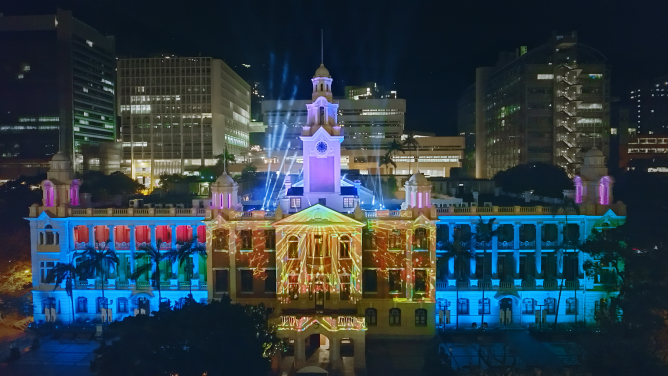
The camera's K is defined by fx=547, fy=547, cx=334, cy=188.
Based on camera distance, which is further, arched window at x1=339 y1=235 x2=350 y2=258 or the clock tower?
the clock tower

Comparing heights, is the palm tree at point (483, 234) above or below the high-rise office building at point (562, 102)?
below

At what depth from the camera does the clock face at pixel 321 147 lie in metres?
62.4

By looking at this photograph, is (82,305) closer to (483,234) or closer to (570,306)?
(483,234)

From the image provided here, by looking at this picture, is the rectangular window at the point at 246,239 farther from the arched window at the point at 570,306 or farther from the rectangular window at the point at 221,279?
the arched window at the point at 570,306

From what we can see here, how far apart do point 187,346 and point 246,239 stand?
64.6ft

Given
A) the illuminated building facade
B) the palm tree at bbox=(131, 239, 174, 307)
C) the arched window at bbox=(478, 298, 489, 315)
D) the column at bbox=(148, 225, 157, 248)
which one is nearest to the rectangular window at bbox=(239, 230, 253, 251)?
the illuminated building facade

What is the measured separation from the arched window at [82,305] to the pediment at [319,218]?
83.8 ft

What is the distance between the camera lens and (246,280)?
58.8 m

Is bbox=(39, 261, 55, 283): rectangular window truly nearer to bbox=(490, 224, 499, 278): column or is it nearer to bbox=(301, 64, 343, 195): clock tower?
bbox=(301, 64, 343, 195): clock tower

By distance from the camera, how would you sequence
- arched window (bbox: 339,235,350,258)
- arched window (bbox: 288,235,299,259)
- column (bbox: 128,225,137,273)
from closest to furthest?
arched window (bbox: 339,235,350,258), arched window (bbox: 288,235,299,259), column (bbox: 128,225,137,273)

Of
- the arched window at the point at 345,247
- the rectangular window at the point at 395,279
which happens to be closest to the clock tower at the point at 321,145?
the arched window at the point at 345,247

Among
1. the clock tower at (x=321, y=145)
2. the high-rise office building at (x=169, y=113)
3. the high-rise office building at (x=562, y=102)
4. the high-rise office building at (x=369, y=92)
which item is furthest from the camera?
the high-rise office building at (x=369, y=92)

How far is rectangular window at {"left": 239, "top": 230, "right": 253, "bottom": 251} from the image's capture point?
192 feet

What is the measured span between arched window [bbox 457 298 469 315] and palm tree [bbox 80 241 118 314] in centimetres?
3823
